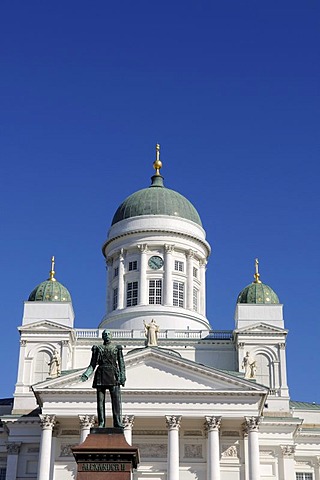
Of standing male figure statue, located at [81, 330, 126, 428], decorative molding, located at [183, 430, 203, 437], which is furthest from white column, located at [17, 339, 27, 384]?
standing male figure statue, located at [81, 330, 126, 428]

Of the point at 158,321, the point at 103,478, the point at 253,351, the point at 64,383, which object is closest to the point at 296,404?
the point at 253,351

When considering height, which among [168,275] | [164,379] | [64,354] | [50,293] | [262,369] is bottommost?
[164,379]

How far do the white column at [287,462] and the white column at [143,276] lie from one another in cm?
1724

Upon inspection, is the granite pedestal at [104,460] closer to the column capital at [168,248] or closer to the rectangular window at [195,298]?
the rectangular window at [195,298]

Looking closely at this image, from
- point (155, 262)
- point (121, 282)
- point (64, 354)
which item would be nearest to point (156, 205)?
point (155, 262)

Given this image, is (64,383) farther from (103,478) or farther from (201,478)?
(103,478)

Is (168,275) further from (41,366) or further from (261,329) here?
(41,366)

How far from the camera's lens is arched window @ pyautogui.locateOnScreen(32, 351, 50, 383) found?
63.0 meters

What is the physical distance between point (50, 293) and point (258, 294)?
50.6 ft

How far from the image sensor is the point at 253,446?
5381cm

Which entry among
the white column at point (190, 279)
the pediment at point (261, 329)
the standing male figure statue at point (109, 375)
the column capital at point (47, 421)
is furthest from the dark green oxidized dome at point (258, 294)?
the standing male figure statue at point (109, 375)

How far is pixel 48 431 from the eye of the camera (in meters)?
54.6

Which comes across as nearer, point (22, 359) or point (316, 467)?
point (316, 467)

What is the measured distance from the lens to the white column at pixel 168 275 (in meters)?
70.1
